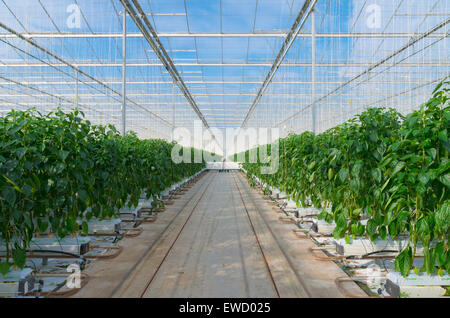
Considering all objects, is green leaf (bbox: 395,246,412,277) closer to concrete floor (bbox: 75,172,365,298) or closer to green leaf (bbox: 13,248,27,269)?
concrete floor (bbox: 75,172,365,298)

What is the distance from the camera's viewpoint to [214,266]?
136 inches

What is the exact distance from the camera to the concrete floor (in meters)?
2.85

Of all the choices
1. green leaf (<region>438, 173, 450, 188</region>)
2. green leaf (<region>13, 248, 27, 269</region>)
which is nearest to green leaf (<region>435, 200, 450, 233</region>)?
green leaf (<region>438, 173, 450, 188</region>)

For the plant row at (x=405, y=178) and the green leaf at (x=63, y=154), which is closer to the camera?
the plant row at (x=405, y=178)

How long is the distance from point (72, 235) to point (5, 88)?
18190 mm

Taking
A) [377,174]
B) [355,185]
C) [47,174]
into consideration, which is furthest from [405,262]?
[47,174]

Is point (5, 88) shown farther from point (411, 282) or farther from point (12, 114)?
point (411, 282)

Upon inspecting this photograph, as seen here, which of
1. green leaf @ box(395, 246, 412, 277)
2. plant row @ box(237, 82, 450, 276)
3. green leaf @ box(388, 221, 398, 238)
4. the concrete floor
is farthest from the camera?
the concrete floor

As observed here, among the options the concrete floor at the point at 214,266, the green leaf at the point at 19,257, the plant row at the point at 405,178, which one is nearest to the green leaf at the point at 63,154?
the green leaf at the point at 19,257

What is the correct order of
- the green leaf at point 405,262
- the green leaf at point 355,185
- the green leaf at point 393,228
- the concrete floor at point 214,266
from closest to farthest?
the green leaf at point 405,262 → the green leaf at point 393,228 → the concrete floor at point 214,266 → the green leaf at point 355,185

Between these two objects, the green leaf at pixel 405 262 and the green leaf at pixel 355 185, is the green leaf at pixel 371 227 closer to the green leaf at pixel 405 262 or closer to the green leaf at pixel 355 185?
the green leaf at pixel 355 185

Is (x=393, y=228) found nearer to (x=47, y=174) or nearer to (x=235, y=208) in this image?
(x=47, y=174)

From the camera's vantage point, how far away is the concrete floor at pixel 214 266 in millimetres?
2852

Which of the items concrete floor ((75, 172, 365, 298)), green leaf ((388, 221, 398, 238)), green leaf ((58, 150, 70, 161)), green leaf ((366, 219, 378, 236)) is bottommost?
concrete floor ((75, 172, 365, 298))
